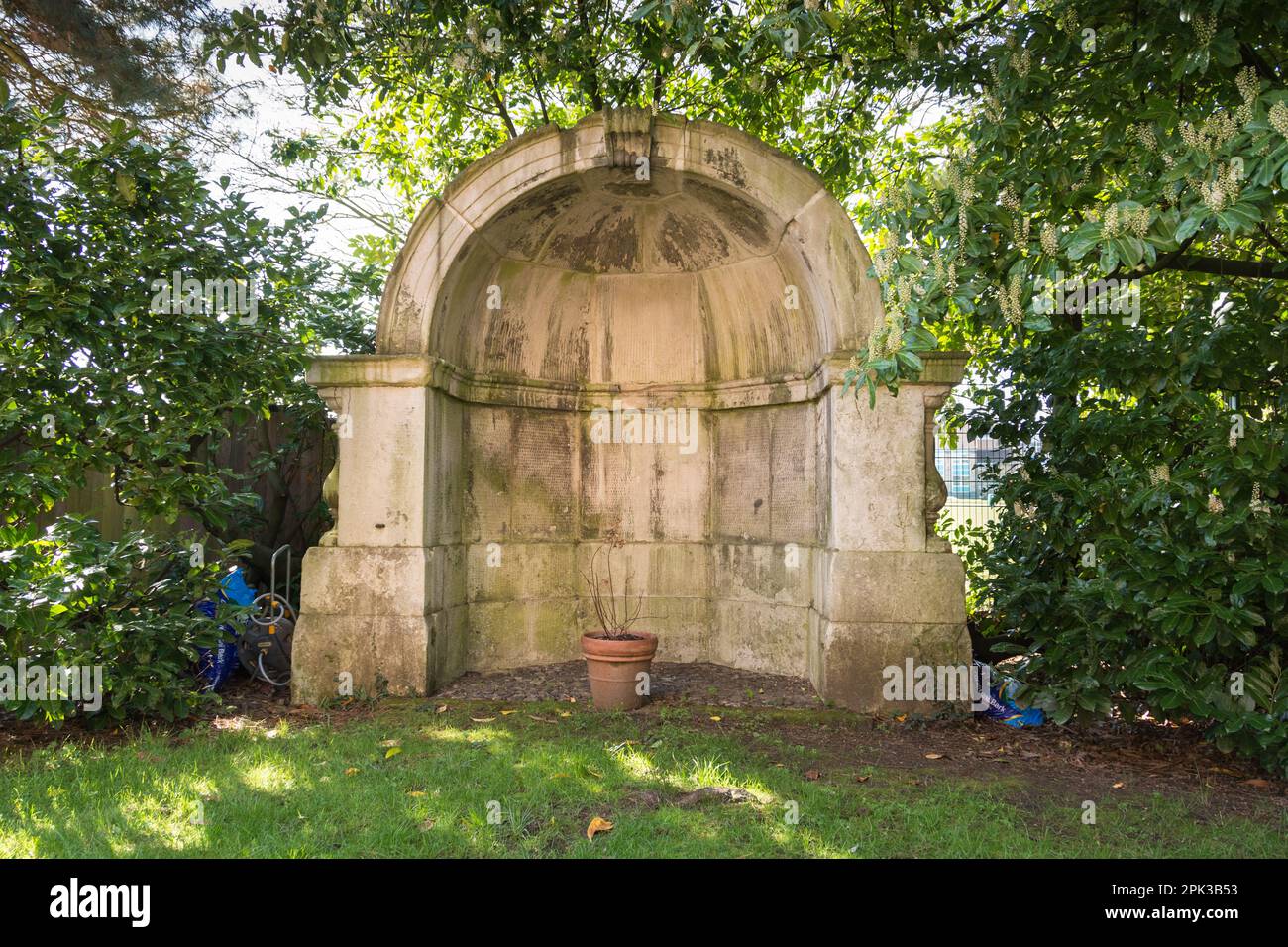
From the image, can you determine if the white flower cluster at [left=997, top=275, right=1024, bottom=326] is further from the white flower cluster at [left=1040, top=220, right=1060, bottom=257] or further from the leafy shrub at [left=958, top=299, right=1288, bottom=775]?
the leafy shrub at [left=958, top=299, right=1288, bottom=775]

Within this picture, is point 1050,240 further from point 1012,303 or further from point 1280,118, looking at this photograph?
point 1280,118

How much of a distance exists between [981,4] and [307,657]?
740 cm

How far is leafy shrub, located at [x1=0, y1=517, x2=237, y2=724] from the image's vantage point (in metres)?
5.04

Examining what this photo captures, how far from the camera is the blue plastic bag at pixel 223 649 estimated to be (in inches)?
251

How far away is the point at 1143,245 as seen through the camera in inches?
125

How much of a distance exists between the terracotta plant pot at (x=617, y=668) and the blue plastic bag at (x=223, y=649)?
2.50 meters

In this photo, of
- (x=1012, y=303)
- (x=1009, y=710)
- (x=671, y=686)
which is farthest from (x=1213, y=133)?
(x=671, y=686)

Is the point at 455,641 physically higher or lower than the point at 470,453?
lower

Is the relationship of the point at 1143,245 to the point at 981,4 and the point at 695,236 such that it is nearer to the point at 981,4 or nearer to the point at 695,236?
the point at 695,236

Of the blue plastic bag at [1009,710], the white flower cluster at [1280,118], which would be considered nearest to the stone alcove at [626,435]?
the blue plastic bag at [1009,710]

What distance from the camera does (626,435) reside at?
26.5ft

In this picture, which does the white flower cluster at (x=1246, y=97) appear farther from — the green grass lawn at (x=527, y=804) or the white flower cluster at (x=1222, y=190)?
the green grass lawn at (x=527, y=804)

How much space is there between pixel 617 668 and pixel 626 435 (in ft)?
8.46
